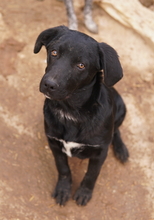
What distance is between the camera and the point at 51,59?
297 centimetres

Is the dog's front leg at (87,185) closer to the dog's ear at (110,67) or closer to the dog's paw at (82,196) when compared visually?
the dog's paw at (82,196)

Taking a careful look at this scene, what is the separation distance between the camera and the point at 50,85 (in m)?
2.77

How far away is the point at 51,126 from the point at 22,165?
0.96 m

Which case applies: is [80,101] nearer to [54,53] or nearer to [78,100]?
[78,100]

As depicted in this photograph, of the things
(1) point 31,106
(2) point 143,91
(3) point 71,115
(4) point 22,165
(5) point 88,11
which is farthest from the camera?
(5) point 88,11

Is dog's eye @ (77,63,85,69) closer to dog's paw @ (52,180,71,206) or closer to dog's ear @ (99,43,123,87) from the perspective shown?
dog's ear @ (99,43,123,87)

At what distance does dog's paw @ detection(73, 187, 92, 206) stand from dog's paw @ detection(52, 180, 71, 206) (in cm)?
12

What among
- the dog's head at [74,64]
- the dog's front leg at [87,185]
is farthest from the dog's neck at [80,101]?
the dog's front leg at [87,185]

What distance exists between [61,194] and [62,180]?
0.59 feet

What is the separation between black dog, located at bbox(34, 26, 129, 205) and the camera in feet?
9.45

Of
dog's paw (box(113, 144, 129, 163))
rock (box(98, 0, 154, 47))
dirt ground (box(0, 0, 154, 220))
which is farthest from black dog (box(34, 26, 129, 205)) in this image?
rock (box(98, 0, 154, 47))

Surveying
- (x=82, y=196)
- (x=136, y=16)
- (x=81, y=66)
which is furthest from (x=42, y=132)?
(x=136, y=16)

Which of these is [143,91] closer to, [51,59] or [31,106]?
[31,106]

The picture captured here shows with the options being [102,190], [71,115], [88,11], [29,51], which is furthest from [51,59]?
[88,11]
